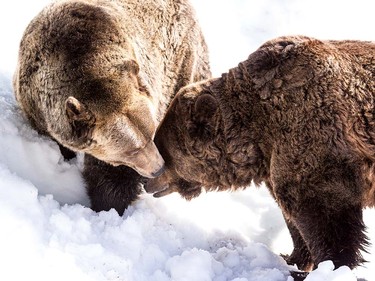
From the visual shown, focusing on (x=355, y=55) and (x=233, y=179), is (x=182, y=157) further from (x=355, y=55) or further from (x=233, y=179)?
(x=355, y=55)

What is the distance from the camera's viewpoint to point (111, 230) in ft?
14.9

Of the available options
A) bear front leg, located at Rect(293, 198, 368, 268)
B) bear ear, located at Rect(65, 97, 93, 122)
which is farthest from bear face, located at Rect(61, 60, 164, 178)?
bear front leg, located at Rect(293, 198, 368, 268)

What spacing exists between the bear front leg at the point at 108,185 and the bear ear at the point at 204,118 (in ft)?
2.50

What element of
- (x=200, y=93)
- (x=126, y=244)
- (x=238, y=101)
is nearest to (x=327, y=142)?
(x=238, y=101)

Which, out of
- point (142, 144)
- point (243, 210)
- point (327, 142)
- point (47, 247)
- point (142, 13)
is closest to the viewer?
point (47, 247)

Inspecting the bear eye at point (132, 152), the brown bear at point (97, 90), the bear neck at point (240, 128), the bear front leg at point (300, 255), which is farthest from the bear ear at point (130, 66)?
the bear front leg at point (300, 255)

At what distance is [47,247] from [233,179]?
1763mm

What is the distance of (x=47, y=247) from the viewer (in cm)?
394

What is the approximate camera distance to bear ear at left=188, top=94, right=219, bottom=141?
488cm

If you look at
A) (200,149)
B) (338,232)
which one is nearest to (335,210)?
(338,232)

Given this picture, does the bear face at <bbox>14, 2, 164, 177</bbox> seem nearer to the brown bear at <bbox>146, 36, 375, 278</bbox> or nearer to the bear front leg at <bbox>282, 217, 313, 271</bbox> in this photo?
the brown bear at <bbox>146, 36, 375, 278</bbox>

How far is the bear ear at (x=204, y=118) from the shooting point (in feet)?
16.0

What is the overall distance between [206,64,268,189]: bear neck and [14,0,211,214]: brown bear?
568mm

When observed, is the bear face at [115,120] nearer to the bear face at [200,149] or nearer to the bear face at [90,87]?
the bear face at [90,87]
